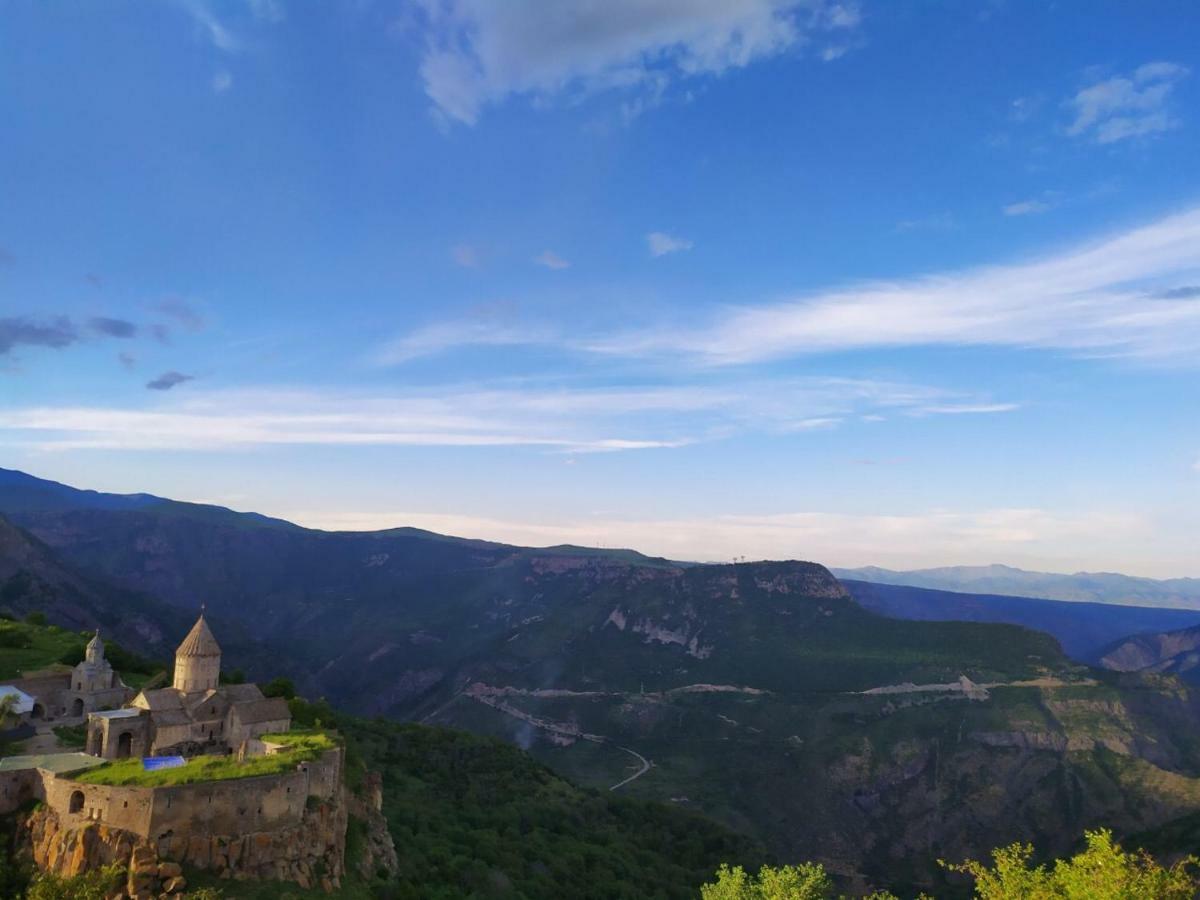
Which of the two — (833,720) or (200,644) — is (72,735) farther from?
(833,720)

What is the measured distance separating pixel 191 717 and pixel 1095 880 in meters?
45.6

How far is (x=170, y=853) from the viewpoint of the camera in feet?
117

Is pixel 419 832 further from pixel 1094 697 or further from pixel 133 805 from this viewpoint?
pixel 1094 697

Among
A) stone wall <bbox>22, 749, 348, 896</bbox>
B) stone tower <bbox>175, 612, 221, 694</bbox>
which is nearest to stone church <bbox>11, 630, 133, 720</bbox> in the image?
stone tower <bbox>175, 612, 221, 694</bbox>

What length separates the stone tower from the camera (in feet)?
170

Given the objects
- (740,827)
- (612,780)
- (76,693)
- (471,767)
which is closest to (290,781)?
(76,693)

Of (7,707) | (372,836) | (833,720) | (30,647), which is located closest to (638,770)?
(833,720)

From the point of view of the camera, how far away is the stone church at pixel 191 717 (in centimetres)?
4466

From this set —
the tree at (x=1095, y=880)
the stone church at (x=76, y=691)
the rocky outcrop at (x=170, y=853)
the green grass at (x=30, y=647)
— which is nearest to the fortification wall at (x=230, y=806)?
the rocky outcrop at (x=170, y=853)

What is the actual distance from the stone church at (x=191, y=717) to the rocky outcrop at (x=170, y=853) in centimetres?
722

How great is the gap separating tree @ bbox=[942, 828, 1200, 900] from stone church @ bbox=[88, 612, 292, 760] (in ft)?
129

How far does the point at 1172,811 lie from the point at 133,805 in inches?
4887

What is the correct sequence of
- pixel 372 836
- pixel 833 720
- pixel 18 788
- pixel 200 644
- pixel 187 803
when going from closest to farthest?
pixel 187 803 < pixel 18 788 < pixel 372 836 < pixel 200 644 < pixel 833 720

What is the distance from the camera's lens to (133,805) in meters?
35.7
